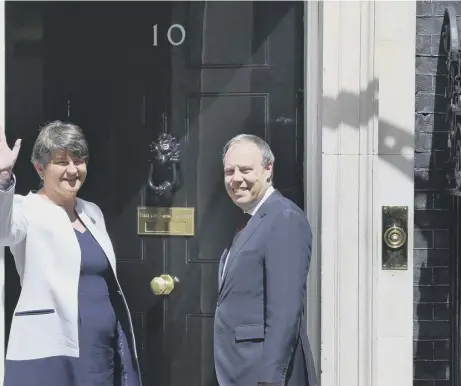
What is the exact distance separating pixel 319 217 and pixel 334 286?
0.35m

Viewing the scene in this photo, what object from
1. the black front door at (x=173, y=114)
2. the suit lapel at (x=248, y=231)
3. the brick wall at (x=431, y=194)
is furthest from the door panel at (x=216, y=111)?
the suit lapel at (x=248, y=231)

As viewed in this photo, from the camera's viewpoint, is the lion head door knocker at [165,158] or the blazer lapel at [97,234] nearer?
the blazer lapel at [97,234]

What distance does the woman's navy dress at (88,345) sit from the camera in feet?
11.7

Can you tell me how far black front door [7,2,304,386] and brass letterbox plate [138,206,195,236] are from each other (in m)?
0.03

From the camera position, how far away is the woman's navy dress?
11.7 ft

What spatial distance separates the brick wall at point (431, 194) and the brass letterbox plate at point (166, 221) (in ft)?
3.91

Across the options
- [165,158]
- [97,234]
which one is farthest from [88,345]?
[165,158]

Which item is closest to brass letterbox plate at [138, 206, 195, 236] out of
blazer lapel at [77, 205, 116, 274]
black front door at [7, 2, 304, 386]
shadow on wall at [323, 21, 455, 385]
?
black front door at [7, 2, 304, 386]

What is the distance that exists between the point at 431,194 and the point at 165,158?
4.59 feet

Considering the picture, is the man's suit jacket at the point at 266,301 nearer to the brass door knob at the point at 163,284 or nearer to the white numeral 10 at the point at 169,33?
the brass door knob at the point at 163,284

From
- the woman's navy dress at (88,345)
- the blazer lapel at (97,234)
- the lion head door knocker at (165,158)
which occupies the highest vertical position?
the lion head door knocker at (165,158)

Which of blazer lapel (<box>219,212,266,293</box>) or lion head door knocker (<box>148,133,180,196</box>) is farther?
lion head door knocker (<box>148,133,180,196</box>)

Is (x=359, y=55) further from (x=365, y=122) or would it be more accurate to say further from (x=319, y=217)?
(x=319, y=217)

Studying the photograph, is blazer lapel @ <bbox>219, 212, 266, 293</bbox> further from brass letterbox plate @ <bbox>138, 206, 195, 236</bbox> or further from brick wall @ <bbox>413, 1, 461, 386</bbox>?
brick wall @ <bbox>413, 1, 461, 386</bbox>
